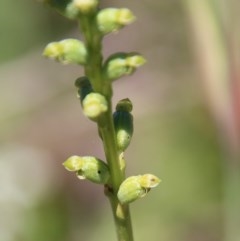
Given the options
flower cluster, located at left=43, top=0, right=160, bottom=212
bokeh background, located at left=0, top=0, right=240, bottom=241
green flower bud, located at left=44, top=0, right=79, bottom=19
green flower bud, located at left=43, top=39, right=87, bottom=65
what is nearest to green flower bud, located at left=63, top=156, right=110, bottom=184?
flower cluster, located at left=43, top=0, right=160, bottom=212

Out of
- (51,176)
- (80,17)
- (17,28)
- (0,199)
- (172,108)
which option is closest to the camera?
(80,17)

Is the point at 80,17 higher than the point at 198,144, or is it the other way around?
the point at 198,144

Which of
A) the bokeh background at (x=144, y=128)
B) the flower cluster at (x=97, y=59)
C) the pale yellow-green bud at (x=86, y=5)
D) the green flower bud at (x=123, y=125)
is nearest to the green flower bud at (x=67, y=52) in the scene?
the flower cluster at (x=97, y=59)

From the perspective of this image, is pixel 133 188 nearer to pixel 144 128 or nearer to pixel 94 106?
pixel 94 106

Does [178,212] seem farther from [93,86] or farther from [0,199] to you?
[93,86]

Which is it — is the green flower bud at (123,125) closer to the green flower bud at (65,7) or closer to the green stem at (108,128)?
the green stem at (108,128)

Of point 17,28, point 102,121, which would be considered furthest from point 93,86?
point 17,28

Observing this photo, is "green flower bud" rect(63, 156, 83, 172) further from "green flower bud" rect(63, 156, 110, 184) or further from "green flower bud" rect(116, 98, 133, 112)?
"green flower bud" rect(116, 98, 133, 112)
